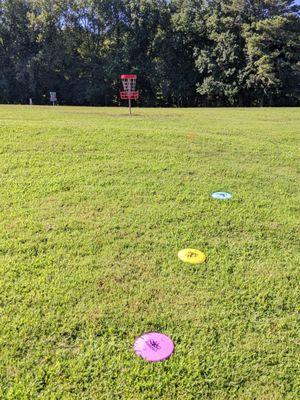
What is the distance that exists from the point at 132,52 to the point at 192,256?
26650 mm

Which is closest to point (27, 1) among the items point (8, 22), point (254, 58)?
point (8, 22)

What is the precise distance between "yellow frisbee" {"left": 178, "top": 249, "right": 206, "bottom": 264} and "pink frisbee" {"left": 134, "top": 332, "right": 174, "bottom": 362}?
0.80 metres

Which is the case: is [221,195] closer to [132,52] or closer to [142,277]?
[142,277]

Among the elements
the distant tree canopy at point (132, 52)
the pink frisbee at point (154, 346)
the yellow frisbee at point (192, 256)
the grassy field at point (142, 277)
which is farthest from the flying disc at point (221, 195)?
the distant tree canopy at point (132, 52)

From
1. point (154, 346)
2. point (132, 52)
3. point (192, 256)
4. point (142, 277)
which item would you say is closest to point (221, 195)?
point (192, 256)

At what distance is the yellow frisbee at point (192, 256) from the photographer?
2.74 metres

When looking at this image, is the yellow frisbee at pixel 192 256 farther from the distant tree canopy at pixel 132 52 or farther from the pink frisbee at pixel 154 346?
the distant tree canopy at pixel 132 52

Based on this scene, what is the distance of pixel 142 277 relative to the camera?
254cm

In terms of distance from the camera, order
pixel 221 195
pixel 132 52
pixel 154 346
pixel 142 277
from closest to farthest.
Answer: pixel 154 346 < pixel 142 277 < pixel 221 195 < pixel 132 52

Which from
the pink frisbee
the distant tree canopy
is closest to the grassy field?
the pink frisbee

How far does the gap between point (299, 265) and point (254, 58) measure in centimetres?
2326

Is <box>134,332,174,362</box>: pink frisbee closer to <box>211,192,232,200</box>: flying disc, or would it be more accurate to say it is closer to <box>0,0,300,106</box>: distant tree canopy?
<box>211,192,232,200</box>: flying disc

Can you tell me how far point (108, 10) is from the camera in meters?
26.9

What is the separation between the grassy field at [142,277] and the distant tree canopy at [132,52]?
22.0 meters
